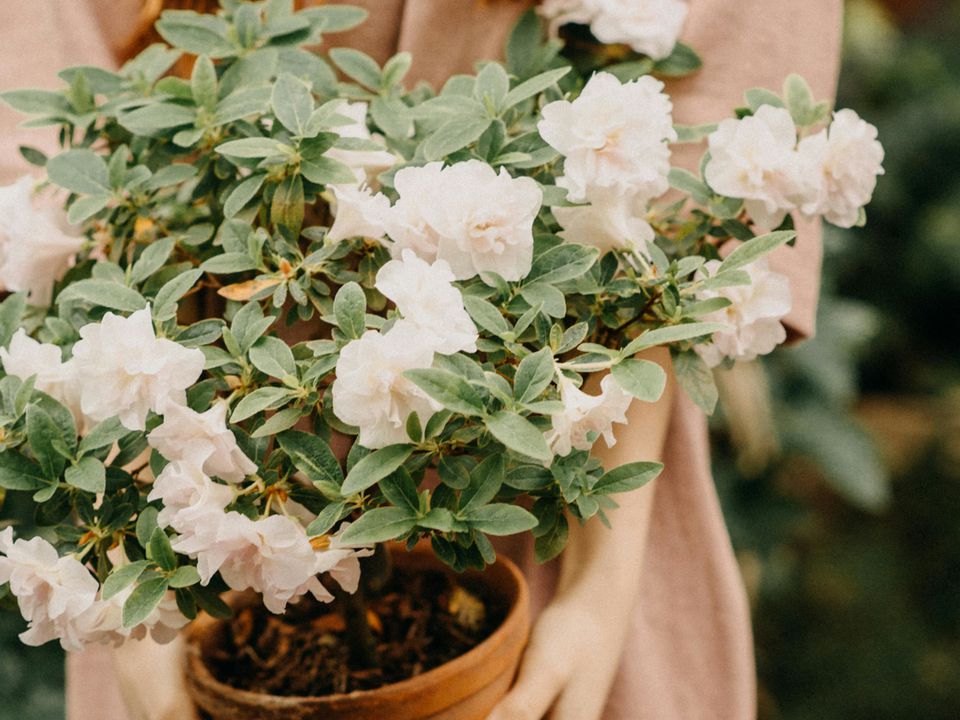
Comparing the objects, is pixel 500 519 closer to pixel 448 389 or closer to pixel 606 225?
pixel 448 389

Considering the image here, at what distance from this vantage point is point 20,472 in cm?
66

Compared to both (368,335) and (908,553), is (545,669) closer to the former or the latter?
(368,335)

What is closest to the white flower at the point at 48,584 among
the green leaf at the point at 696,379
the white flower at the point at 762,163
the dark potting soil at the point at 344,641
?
the dark potting soil at the point at 344,641

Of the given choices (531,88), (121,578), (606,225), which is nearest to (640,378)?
(606,225)

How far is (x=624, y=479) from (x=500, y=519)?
0.10 meters

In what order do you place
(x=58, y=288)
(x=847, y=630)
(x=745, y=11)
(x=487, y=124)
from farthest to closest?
(x=847, y=630), (x=745, y=11), (x=58, y=288), (x=487, y=124)

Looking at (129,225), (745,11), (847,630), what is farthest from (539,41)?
(847,630)

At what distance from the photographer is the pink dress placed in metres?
0.98

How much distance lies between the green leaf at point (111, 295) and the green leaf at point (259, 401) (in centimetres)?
11

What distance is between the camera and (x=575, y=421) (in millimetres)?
604

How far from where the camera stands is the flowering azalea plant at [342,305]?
595 mm

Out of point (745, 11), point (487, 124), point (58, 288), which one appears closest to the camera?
point (487, 124)

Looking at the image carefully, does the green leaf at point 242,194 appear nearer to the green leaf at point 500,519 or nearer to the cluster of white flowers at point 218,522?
the cluster of white flowers at point 218,522

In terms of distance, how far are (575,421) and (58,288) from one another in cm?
46
